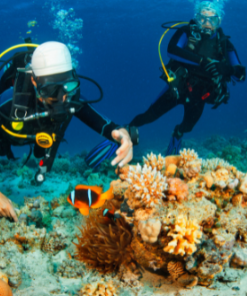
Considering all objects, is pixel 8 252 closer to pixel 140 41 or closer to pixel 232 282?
pixel 232 282

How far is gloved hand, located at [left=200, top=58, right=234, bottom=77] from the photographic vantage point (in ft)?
19.3

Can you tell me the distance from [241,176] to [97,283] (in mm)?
2142

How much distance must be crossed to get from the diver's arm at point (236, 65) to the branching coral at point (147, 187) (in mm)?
5615

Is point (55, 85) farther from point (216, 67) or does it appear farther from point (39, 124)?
point (216, 67)

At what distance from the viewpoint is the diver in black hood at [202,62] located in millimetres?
6070

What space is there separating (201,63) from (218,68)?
1.66 ft

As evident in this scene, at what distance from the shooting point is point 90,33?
3747 centimetres

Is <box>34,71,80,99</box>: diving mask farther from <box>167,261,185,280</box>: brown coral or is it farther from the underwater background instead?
<box>167,261,185,280</box>: brown coral

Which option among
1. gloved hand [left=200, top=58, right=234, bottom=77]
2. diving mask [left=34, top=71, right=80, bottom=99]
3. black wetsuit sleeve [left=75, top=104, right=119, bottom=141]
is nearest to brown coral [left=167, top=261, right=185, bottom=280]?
black wetsuit sleeve [left=75, top=104, right=119, bottom=141]

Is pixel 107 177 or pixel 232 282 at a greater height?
pixel 232 282

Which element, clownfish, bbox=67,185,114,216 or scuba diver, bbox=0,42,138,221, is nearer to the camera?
clownfish, bbox=67,185,114,216

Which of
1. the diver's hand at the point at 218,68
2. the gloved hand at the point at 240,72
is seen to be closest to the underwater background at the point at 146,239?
the diver's hand at the point at 218,68

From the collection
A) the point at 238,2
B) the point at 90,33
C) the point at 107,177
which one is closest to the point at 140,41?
the point at 90,33

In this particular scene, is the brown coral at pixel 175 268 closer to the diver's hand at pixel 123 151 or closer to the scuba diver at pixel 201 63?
the diver's hand at pixel 123 151
